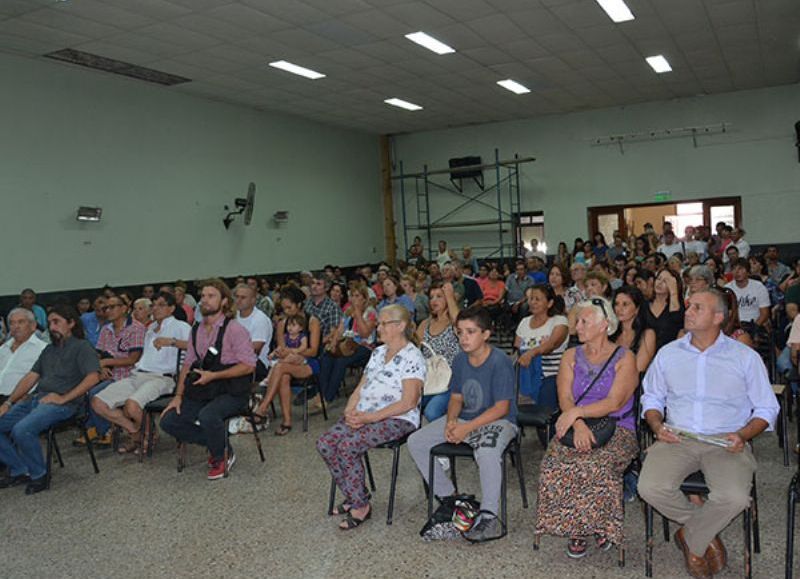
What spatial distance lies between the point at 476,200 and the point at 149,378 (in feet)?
37.7

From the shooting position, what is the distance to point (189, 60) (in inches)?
373

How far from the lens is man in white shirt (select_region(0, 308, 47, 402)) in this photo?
16.2 ft

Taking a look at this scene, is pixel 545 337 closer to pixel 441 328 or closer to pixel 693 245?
pixel 441 328

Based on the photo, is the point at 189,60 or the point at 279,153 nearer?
the point at 189,60

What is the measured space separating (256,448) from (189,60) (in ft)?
20.8

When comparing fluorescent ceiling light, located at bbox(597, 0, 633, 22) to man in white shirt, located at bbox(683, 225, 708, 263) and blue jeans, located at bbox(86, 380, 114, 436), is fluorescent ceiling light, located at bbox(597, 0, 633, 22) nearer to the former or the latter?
man in white shirt, located at bbox(683, 225, 708, 263)

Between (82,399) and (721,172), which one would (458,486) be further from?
(721,172)

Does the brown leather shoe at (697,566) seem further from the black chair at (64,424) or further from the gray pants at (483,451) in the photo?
the black chair at (64,424)

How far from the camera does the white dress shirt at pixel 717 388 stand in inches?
117

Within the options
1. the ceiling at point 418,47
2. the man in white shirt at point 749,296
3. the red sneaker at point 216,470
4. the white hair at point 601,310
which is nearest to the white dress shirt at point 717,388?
the white hair at point 601,310

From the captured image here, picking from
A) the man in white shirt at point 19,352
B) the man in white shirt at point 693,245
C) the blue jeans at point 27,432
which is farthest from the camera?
the man in white shirt at point 693,245

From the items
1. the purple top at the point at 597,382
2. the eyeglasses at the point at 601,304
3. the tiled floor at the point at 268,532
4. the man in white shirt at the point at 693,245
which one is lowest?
the tiled floor at the point at 268,532

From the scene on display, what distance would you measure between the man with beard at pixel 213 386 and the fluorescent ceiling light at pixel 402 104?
28.9 ft

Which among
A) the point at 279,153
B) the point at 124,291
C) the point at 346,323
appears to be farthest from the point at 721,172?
the point at 124,291
